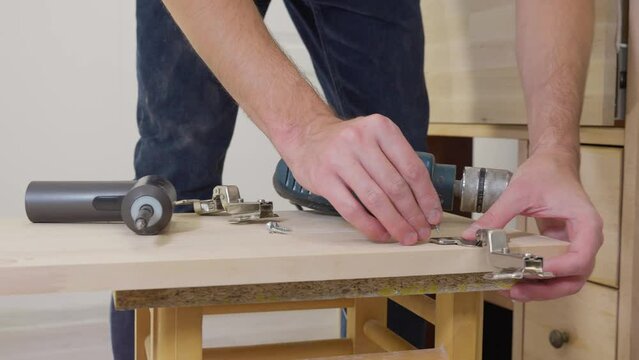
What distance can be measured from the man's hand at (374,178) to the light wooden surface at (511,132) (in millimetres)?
524

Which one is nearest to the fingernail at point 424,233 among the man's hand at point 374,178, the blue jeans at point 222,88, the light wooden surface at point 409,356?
the man's hand at point 374,178

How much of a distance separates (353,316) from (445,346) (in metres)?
0.31

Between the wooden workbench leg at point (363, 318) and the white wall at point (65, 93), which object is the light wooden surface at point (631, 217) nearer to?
the wooden workbench leg at point (363, 318)

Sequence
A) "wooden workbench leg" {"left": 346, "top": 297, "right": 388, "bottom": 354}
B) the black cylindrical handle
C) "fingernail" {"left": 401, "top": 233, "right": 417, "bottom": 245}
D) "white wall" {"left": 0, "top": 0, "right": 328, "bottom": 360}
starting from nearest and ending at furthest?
"fingernail" {"left": 401, "top": 233, "right": 417, "bottom": 245} < the black cylindrical handle < "wooden workbench leg" {"left": 346, "top": 297, "right": 388, "bottom": 354} < "white wall" {"left": 0, "top": 0, "right": 328, "bottom": 360}

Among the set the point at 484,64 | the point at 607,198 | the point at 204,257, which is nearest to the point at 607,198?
the point at 607,198

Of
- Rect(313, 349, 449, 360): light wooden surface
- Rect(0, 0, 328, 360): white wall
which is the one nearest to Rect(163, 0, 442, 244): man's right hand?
Rect(313, 349, 449, 360): light wooden surface

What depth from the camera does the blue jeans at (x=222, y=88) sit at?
110 centimetres

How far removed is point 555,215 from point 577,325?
0.51 m

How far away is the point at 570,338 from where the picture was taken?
116 centimetres

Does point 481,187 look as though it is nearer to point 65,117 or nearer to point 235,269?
point 235,269

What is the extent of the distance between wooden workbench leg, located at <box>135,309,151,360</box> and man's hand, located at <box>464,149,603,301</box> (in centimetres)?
41

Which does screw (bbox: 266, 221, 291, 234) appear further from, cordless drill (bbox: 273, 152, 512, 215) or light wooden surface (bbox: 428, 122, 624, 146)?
light wooden surface (bbox: 428, 122, 624, 146)

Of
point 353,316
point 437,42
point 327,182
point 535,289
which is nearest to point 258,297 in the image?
point 327,182

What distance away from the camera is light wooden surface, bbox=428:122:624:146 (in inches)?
42.2
